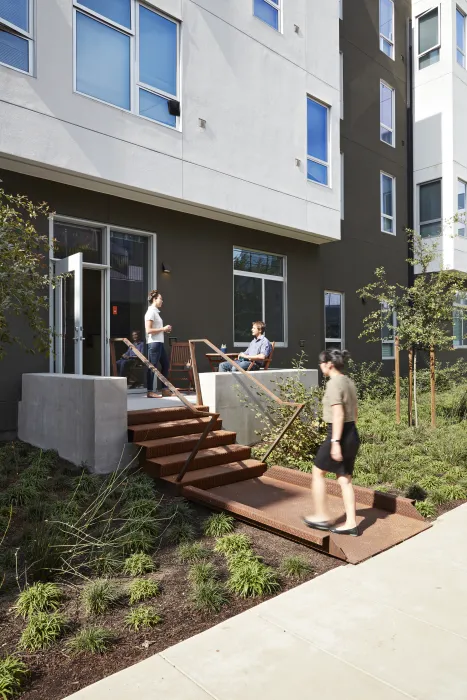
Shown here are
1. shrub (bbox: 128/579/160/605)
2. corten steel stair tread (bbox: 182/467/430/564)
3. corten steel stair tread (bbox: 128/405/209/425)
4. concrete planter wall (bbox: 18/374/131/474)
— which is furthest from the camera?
corten steel stair tread (bbox: 128/405/209/425)

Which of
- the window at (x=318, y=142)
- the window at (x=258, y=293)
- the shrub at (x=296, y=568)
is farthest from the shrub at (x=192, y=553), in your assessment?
the window at (x=318, y=142)

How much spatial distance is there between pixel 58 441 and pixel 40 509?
73.0 inches

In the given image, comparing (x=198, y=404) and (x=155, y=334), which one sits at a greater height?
(x=155, y=334)

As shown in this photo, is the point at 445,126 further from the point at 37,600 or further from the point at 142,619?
the point at 37,600

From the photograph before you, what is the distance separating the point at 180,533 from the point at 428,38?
1872 cm

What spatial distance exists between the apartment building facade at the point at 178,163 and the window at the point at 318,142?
43 millimetres

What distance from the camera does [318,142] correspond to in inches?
489

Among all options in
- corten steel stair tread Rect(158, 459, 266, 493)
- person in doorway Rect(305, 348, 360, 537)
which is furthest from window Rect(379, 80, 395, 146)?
person in doorway Rect(305, 348, 360, 537)

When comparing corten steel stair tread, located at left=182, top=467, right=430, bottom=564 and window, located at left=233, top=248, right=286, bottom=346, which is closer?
corten steel stair tread, located at left=182, top=467, right=430, bottom=564

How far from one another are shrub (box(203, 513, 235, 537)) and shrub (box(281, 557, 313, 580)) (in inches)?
31.2

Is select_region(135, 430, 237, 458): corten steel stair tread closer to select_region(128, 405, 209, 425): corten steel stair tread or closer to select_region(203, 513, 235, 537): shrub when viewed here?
select_region(128, 405, 209, 425): corten steel stair tread

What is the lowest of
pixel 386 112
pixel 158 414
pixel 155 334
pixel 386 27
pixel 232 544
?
pixel 232 544

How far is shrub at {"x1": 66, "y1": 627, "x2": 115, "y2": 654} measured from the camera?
313 centimetres

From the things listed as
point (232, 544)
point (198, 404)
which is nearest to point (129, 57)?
point (198, 404)
